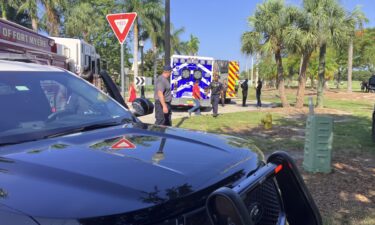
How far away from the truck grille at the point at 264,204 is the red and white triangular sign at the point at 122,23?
5.71 meters

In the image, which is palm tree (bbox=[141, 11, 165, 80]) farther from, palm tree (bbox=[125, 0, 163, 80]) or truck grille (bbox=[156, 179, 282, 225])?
truck grille (bbox=[156, 179, 282, 225])

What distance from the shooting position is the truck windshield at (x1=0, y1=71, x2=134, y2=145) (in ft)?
9.05

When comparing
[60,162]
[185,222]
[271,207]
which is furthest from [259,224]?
[60,162]

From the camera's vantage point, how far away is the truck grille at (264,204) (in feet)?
7.23

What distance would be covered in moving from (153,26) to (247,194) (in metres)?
40.6

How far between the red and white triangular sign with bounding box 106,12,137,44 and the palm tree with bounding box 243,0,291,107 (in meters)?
12.5

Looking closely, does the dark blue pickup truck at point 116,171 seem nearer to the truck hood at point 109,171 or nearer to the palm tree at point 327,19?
the truck hood at point 109,171

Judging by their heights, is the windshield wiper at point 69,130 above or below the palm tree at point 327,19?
below

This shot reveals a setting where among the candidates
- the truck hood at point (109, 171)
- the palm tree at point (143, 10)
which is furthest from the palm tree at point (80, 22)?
the truck hood at point (109, 171)

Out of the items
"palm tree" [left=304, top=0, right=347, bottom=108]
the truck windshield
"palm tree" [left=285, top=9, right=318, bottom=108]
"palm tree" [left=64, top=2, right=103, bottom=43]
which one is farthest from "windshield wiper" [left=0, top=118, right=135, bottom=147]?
"palm tree" [left=64, top=2, right=103, bottom=43]

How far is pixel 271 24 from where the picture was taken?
62.3 feet

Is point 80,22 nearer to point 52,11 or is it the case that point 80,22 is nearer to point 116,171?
point 52,11

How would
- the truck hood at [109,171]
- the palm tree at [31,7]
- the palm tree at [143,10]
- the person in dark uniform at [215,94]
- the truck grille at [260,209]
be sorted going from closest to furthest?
the truck hood at [109,171], the truck grille at [260,209], the person in dark uniform at [215,94], the palm tree at [31,7], the palm tree at [143,10]

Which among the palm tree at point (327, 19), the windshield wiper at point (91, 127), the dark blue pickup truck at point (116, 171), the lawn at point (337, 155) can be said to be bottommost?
the lawn at point (337, 155)
